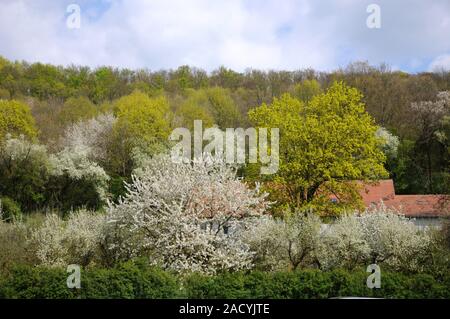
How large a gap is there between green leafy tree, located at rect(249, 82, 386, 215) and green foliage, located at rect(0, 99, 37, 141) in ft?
77.4

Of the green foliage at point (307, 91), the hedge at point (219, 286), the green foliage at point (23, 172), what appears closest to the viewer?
the hedge at point (219, 286)

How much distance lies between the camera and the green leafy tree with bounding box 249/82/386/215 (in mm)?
27078

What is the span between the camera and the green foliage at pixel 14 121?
4344 centimetres

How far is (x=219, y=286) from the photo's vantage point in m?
14.9

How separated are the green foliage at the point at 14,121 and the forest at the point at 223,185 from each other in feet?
0.28

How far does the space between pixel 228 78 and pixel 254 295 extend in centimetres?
6167

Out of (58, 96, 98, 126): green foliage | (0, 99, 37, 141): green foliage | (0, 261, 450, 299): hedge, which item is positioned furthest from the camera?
(58, 96, 98, 126): green foliage

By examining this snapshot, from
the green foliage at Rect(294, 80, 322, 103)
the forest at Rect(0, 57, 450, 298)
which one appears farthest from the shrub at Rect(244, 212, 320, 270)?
the green foliage at Rect(294, 80, 322, 103)

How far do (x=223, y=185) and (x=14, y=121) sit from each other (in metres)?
29.7

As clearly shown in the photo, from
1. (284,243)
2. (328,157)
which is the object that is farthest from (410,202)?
(284,243)

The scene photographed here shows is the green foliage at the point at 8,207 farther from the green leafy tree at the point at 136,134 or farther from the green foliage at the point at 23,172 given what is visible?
the green leafy tree at the point at 136,134

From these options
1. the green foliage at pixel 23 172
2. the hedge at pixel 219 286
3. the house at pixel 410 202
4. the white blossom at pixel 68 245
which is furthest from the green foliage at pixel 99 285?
the green foliage at pixel 23 172

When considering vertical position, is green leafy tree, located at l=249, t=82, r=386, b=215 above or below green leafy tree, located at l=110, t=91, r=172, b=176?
below

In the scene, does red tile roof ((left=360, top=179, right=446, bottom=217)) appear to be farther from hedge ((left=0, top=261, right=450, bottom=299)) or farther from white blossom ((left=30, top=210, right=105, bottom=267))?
white blossom ((left=30, top=210, right=105, bottom=267))
